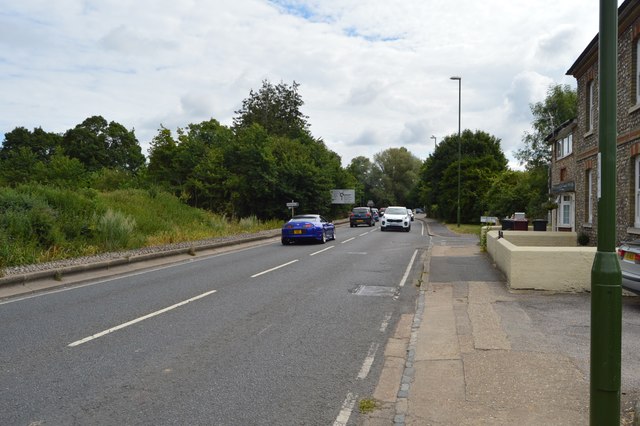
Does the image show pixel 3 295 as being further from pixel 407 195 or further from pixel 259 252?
pixel 407 195

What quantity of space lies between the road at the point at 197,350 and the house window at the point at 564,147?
15.8 metres

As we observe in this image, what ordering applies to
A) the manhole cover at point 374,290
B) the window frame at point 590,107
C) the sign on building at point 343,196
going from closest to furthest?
1. the manhole cover at point 374,290
2. the window frame at point 590,107
3. the sign on building at point 343,196

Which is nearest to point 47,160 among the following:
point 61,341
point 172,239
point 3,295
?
point 172,239

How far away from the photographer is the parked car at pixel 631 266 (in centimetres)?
841

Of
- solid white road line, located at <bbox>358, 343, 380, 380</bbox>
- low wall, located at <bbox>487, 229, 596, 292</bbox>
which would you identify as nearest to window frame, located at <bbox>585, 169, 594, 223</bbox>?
low wall, located at <bbox>487, 229, 596, 292</bbox>

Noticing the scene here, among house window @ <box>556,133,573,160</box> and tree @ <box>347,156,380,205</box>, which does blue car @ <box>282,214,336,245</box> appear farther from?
tree @ <box>347,156,380,205</box>

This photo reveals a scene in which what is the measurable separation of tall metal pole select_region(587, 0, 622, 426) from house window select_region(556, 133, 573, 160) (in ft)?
73.5

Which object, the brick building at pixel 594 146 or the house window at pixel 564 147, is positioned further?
the house window at pixel 564 147

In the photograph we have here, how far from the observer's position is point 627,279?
8.61 meters

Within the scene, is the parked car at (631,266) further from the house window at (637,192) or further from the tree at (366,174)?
the tree at (366,174)

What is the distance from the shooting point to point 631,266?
8.62 meters

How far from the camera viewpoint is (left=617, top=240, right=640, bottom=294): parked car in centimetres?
841

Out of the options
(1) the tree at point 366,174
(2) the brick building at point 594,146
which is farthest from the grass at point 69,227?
(1) the tree at point 366,174

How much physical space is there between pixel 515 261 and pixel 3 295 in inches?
395
